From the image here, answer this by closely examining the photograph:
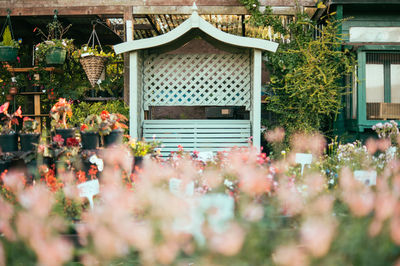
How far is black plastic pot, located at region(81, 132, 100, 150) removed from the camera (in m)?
3.82

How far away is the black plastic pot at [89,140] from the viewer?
3.82 meters

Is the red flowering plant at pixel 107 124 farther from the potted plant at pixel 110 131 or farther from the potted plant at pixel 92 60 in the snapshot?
the potted plant at pixel 92 60

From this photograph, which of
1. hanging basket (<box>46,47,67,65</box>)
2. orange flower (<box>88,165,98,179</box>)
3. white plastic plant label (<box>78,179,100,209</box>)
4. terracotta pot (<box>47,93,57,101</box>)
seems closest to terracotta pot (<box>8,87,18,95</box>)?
terracotta pot (<box>47,93,57,101</box>)

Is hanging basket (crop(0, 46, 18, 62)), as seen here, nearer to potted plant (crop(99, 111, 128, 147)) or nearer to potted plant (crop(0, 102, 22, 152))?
potted plant (crop(0, 102, 22, 152))

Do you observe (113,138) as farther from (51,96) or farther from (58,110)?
(51,96)

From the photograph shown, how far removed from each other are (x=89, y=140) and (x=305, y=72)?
373cm

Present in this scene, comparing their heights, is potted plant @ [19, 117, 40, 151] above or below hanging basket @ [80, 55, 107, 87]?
below

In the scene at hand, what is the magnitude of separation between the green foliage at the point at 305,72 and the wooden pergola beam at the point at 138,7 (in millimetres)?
274

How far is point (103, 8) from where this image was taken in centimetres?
668

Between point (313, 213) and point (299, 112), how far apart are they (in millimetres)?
4320

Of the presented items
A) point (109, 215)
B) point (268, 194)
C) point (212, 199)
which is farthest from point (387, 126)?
point (109, 215)

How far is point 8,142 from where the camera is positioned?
397cm

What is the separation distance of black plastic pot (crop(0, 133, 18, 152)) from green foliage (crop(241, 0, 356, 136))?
395 cm

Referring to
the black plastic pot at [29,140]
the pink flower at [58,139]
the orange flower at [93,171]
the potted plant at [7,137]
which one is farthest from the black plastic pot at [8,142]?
the orange flower at [93,171]
